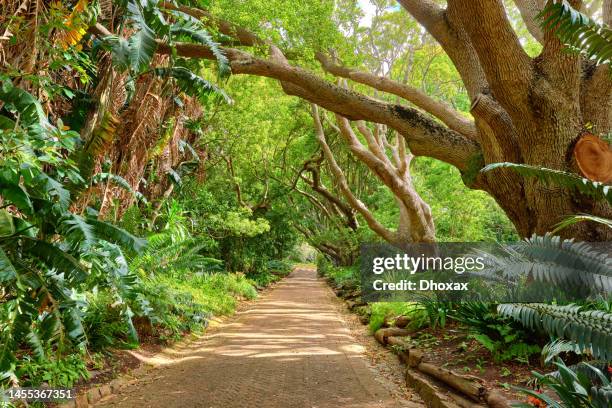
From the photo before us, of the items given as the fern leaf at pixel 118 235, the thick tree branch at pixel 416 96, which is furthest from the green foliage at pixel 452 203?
the fern leaf at pixel 118 235


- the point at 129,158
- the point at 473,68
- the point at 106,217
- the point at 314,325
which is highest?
the point at 473,68

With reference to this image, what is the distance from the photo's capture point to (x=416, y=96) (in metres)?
9.61

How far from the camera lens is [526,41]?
14.0 m

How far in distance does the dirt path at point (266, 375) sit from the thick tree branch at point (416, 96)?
14.7 ft

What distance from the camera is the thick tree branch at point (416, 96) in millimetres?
8266

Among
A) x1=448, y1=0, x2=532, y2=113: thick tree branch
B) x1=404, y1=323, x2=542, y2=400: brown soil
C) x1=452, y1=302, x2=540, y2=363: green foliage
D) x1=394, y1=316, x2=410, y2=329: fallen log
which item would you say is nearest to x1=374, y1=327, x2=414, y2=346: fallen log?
x1=394, y1=316, x2=410, y2=329: fallen log

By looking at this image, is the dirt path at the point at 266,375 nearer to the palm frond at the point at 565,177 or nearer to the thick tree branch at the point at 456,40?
the palm frond at the point at 565,177

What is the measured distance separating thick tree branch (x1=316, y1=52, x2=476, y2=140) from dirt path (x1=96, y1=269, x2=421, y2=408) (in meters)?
4.48

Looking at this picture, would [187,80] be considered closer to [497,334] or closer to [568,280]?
[497,334]

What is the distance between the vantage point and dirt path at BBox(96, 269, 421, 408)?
5781 mm

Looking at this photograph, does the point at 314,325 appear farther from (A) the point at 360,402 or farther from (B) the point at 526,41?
(B) the point at 526,41

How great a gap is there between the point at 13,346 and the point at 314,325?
888cm

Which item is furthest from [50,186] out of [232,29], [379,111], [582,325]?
[232,29]

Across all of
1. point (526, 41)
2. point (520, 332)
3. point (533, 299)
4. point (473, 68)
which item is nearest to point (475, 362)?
point (520, 332)
